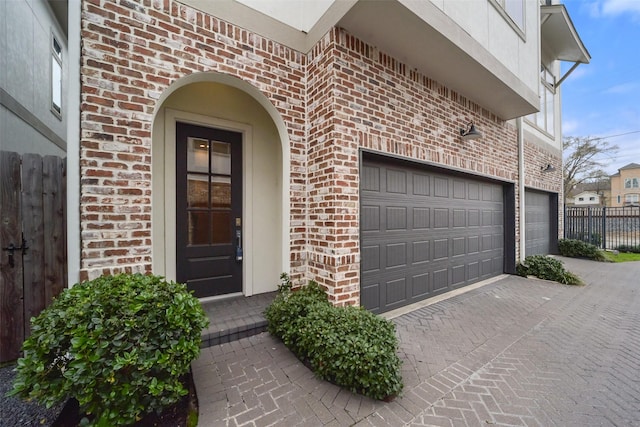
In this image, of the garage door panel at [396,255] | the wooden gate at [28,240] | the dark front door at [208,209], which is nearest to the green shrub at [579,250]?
the garage door panel at [396,255]

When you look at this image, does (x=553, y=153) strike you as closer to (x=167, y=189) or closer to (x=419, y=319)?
(x=419, y=319)

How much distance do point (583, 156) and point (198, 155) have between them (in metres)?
24.5

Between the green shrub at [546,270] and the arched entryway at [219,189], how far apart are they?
228 inches

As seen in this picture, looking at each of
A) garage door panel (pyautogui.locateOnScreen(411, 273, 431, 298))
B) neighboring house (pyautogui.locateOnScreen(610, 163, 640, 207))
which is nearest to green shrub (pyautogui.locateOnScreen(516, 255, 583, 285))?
garage door panel (pyautogui.locateOnScreen(411, 273, 431, 298))

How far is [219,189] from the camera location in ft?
12.3

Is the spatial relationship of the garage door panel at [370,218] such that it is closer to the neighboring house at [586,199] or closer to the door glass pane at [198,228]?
the door glass pane at [198,228]

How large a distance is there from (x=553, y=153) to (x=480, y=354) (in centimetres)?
934

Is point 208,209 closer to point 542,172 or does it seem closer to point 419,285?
point 419,285

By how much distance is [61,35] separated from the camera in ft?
19.3

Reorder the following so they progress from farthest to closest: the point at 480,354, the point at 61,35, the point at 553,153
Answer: the point at 553,153 → the point at 61,35 → the point at 480,354

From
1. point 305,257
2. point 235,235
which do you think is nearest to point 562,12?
point 305,257

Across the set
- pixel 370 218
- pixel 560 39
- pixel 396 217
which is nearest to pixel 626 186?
pixel 560 39

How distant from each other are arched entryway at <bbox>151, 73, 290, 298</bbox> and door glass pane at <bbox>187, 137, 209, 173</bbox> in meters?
0.01

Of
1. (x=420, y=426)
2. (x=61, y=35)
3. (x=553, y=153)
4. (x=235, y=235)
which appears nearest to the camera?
(x=420, y=426)
